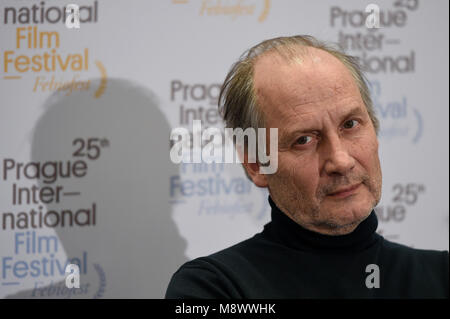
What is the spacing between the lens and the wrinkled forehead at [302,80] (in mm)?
1032

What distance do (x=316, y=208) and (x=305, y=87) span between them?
268 mm

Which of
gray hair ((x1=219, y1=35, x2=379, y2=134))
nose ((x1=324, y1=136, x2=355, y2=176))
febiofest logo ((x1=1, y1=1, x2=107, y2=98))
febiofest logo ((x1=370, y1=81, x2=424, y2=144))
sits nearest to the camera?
nose ((x1=324, y1=136, x2=355, y2=176))

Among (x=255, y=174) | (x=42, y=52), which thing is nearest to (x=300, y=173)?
(x=255, y=174)

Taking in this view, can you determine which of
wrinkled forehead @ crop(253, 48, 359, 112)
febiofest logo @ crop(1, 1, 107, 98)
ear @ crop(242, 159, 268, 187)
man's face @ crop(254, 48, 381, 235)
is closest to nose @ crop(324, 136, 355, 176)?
man's face @ crop(254, 48, 381, 235)

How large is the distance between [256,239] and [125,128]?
2.24 feet

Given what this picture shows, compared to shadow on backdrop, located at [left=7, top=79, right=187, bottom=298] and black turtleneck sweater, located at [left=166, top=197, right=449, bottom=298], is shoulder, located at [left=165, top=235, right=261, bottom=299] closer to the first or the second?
black turtleneck sweater, located at [left=166, top=197, right=449, bottom=298]

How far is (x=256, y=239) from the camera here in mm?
1181

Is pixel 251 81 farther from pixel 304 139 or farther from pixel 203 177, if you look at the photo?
pixel 203 177

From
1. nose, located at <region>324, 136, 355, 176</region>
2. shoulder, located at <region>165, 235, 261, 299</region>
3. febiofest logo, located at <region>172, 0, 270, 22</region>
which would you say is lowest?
shoulder, located at <region>165, 235, 261, 299</region>

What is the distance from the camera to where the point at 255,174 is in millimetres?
1215

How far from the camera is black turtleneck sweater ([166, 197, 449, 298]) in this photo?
41.2 inches

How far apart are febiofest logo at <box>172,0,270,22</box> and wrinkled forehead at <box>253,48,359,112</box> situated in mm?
550
